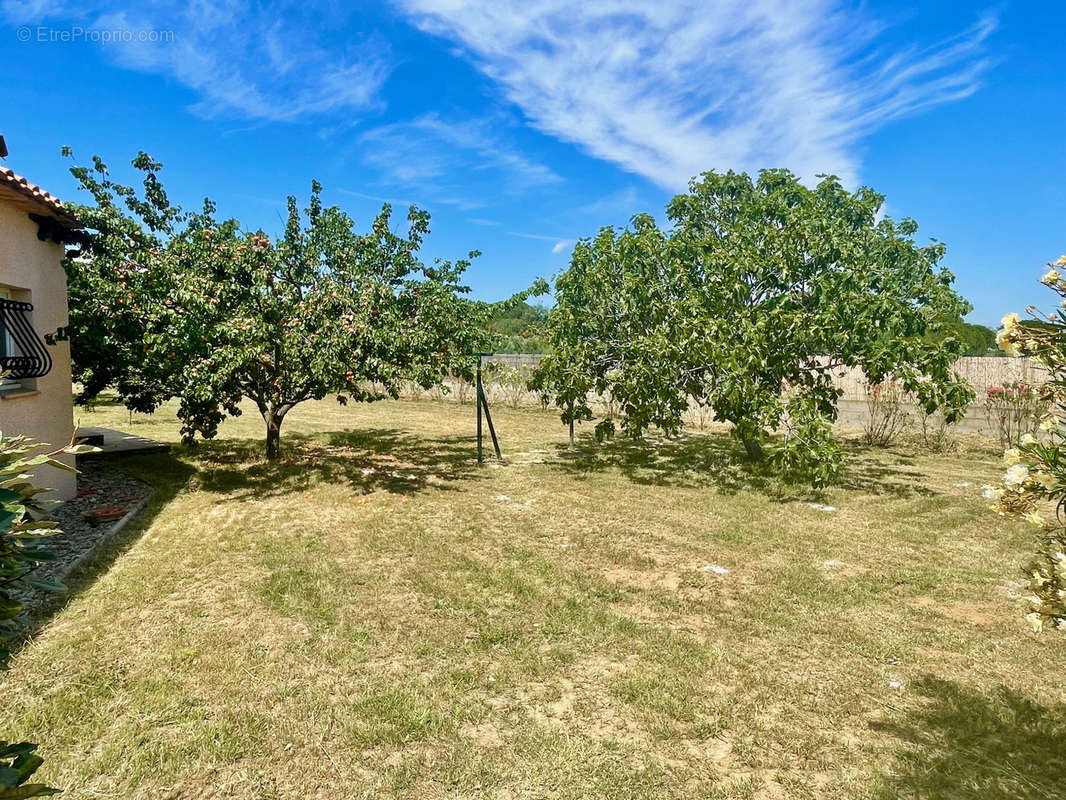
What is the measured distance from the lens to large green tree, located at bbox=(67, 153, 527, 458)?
8.12m

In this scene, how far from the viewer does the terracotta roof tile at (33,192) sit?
20.6ft

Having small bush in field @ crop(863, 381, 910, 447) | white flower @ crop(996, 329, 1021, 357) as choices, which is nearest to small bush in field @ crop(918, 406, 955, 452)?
small bush in field @ crop(863, 381, 910, 447)

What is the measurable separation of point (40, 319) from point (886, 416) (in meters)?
15.5

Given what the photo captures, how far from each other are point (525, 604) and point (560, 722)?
1637mm

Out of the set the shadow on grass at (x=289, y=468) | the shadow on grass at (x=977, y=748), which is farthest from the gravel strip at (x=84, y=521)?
the shadow on grass at (x=977, y=748)

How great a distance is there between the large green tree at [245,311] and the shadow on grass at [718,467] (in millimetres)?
3748

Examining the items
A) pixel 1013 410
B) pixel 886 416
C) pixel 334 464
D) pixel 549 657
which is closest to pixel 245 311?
pixel 334 464

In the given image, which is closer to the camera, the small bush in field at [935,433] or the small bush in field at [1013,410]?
the small bush in field at [1013,410]

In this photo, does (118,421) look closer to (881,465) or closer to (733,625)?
(733,625)

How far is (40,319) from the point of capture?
7500mm

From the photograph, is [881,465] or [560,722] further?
[881,465]

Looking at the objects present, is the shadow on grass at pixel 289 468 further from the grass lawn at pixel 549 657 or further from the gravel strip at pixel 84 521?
the grass lawn at pixel 549 657

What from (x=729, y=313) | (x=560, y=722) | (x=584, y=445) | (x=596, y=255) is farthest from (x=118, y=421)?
(x=560, y=722)

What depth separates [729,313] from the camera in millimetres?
9633
